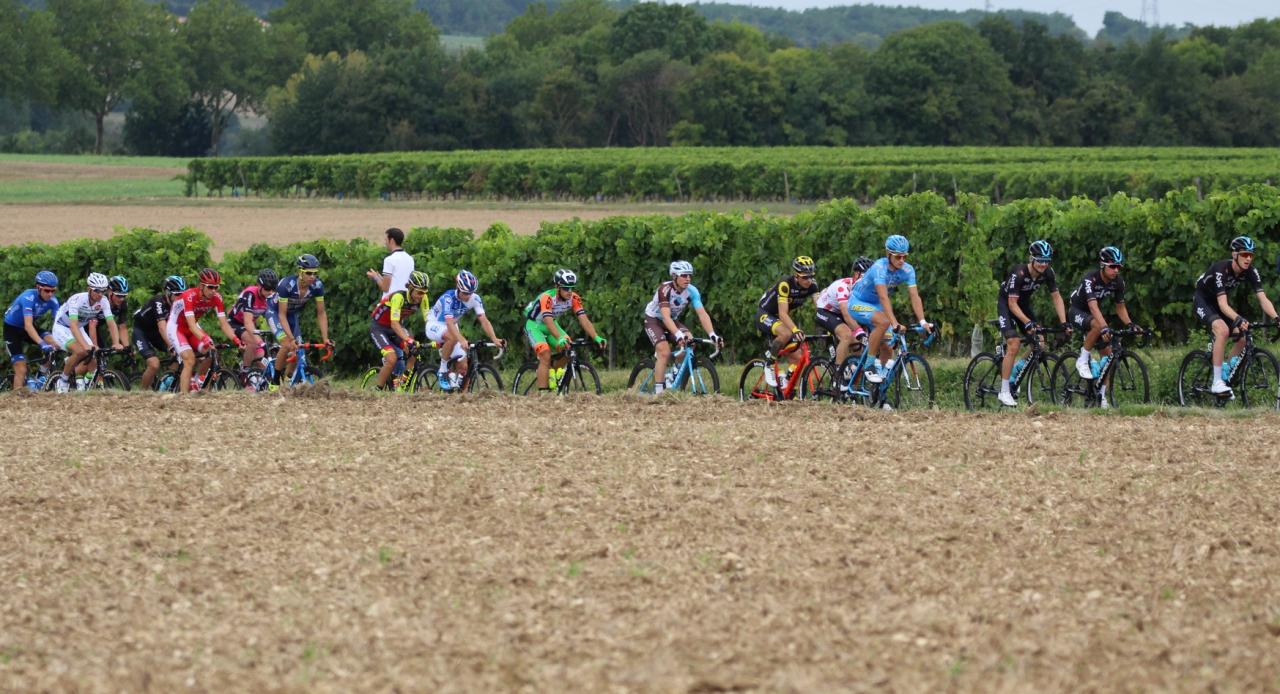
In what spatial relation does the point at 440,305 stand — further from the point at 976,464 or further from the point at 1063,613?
the point at 1063,613

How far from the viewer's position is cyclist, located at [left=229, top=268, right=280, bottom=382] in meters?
19.2

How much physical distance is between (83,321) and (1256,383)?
12.9m

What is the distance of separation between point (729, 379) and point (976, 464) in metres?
7.29

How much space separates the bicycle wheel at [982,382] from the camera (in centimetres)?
1730

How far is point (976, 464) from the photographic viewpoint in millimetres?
12648

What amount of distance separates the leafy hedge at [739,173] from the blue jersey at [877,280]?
110ft

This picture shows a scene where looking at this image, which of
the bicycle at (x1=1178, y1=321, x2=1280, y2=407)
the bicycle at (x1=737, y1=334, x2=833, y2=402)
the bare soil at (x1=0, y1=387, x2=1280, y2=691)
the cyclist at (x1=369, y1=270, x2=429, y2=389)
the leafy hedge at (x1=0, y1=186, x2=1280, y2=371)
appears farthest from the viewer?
the leafy hedge at (x1=0, y1=186, x2=1280, y2=371)

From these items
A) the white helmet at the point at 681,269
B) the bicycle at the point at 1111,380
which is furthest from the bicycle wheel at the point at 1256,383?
the white helmet at the point at 681,269

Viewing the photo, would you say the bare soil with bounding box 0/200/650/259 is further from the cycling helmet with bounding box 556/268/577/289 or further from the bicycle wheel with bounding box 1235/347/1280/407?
the bicycle wheel with bounding box 1235/347/1280/407

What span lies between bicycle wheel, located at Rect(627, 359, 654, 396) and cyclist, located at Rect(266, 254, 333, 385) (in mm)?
3464

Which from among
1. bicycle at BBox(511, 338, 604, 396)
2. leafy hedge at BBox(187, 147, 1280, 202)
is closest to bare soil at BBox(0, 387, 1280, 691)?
bicycle at BBox(511, 338, 604, 396)

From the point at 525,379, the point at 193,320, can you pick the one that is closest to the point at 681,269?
the point at 525,379

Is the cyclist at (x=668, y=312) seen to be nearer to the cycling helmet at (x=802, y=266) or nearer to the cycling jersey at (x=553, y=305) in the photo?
the cycling jersey at (x=553, y=305)

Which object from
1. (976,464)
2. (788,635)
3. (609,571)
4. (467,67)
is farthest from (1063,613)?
(467,67)
